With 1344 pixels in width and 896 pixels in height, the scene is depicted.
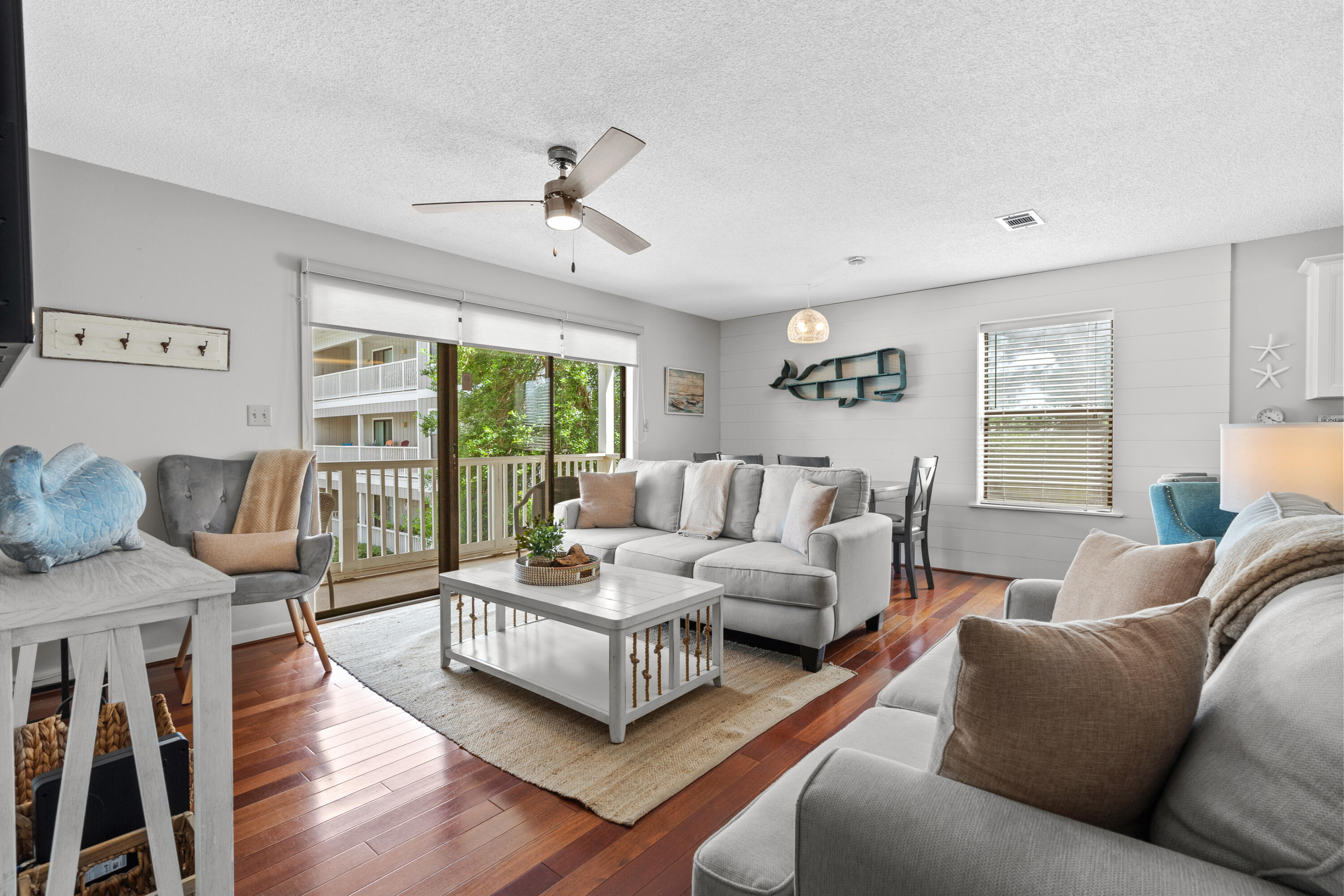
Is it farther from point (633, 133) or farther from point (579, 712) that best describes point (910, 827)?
point (633, 133)

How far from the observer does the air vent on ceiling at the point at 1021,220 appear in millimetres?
3514

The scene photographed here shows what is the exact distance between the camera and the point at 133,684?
0.86 metres

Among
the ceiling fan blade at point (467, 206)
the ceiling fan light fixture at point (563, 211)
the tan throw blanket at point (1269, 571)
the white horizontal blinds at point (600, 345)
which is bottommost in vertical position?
the tan throw blanket at point (1269, 571)

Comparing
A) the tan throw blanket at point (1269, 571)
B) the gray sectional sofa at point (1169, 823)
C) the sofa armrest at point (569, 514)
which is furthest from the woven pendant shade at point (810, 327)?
the gray sectional sofa at point (1169, 823)

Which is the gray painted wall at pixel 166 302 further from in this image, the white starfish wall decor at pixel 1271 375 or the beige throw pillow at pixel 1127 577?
the white starfish wall decor at pixel 1271 375

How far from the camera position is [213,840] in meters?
0.94

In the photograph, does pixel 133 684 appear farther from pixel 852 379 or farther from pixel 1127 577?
pixel 852 379

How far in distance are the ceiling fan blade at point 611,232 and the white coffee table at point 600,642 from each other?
1.52 m

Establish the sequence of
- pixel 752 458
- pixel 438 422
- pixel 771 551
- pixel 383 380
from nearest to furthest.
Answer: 1. pixel 771 551
2. pixel 438 422
3. pixel 383 380
4. pixel 752 458

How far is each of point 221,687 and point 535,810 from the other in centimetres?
117

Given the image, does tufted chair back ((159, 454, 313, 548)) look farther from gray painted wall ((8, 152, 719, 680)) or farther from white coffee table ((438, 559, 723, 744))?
white coffee table ((438, 559, 723, 744))

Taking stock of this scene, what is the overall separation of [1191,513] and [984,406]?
8.20ft

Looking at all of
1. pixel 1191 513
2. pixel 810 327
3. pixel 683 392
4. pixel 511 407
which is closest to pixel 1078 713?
pixel 1191 513

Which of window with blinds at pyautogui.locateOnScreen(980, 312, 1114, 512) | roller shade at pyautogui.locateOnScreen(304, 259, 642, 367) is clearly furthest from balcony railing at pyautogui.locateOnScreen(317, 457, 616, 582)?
window with blinds at pyautogui.locateOnScreen(980, 312, 1114, 512)
